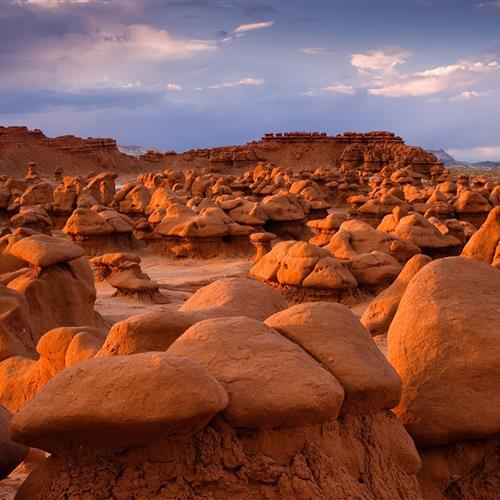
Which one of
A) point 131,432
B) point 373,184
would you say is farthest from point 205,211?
point 373,184

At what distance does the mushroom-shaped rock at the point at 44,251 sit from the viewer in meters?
7.41

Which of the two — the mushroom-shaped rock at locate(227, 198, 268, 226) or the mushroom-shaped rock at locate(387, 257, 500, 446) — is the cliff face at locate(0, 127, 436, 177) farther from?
the mushroom-shaped rock at locate(387, 257, 500, 446)

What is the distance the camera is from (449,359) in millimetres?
3934

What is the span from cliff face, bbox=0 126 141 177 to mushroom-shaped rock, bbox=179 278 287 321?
37985mm

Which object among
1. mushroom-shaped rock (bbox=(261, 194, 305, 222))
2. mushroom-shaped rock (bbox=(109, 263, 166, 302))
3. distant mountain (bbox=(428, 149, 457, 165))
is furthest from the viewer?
distant mountain (bbox=(428, 149, 457, 165))

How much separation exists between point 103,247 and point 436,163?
30.4m

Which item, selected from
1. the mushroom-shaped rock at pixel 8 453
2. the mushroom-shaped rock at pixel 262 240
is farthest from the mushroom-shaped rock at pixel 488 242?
the mushroom-shaped rock at pixel 262 240

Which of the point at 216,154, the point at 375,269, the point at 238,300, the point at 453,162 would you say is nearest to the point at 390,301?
the point at 238,300

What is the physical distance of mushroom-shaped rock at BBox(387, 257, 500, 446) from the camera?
12.6ft

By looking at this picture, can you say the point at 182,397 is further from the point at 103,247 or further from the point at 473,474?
the point at 103,247

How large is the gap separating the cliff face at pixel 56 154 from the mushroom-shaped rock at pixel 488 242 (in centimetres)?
3615

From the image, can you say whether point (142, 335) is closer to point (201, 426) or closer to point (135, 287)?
point (201, 426)

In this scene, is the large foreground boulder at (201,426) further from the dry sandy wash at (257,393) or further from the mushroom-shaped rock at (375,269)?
the mushroom-shaped rock at (375,269)

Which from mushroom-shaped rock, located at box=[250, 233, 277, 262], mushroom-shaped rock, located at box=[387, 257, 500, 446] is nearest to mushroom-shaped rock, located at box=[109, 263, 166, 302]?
mushroom-shaped rock, located at box=[250, 233, 277, 262]
